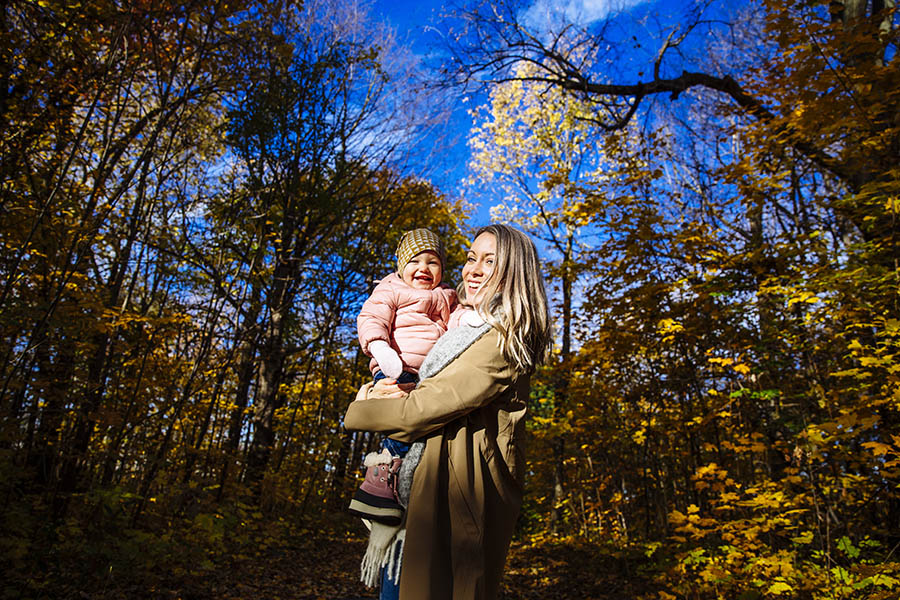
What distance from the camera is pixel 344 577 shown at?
6.51 metres

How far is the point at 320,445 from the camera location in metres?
9.91

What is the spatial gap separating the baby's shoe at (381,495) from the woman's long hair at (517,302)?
18.8 inches

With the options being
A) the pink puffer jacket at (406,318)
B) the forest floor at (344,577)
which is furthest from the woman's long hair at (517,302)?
the forest floor at (344,577)

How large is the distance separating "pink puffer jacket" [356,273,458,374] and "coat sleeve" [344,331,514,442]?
29 cm

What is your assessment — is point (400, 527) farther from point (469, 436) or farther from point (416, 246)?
point (416, 246)

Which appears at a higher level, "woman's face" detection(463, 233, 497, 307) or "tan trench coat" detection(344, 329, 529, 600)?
"woman's face" detection(463, 233, 497, 307)

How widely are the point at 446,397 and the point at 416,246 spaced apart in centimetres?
74

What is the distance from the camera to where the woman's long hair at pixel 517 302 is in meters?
1.51

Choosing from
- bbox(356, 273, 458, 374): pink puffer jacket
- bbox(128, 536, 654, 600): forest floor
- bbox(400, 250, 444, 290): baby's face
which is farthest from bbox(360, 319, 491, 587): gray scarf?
bbox(128, 536, 654, 600): forest floor

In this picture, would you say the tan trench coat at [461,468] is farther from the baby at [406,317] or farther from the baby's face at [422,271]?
the baby's face at [422,271]

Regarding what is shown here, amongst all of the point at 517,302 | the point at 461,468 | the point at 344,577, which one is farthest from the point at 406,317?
the point at 344,577

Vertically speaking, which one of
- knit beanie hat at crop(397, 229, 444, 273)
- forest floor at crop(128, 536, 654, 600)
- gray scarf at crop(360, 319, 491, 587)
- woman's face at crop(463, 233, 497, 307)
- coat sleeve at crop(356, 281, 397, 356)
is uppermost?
knit beanie hat at crop(397, 229, 444, 273)

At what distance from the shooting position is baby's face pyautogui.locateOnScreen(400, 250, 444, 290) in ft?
6.34

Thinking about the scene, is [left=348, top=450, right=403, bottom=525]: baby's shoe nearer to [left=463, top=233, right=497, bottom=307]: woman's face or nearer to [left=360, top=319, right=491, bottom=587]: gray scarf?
[left=360, top=319, right=491, bottom=587]: gray scarf
